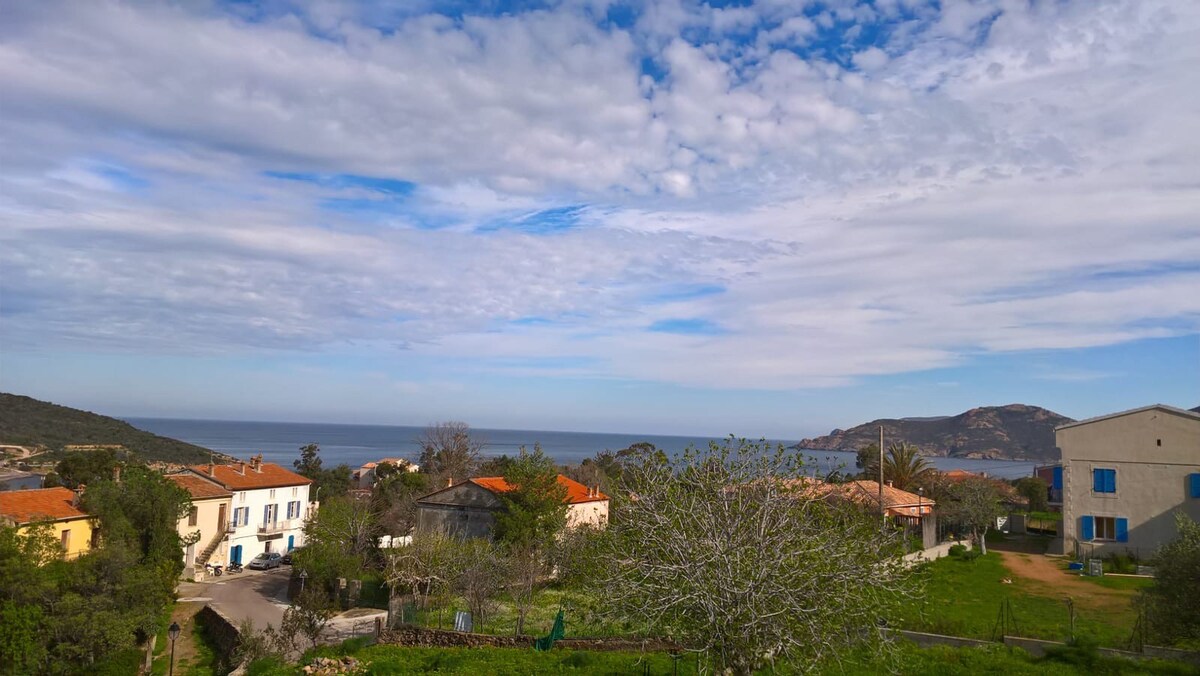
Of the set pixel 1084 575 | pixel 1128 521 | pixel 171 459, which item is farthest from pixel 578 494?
pixel 171 459

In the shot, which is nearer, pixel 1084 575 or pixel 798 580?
pixel 798 580

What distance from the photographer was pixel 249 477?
4847 centimetres

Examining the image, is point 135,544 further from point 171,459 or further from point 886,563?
point 171,459

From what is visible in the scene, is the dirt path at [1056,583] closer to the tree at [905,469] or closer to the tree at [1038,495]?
the tree at [905,469]

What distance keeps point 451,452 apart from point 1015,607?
47.2 m

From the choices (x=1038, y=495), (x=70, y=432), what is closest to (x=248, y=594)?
(x=1038, y=495)

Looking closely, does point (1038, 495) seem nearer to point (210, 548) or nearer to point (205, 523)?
point (210, 548)

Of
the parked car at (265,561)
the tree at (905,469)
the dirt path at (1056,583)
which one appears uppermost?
the tree at (905,469)

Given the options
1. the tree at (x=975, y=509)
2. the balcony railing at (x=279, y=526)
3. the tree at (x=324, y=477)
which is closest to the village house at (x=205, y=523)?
the balcony railing at (x=279, y=526)

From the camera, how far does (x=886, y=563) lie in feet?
40.9

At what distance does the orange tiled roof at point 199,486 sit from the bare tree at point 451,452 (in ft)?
61.6

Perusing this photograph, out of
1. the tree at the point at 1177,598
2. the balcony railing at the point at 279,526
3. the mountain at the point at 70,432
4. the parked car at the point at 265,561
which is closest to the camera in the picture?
the tree at the point at 1177,598

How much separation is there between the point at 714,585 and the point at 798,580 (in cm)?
133

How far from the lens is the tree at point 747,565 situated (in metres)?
10.8
